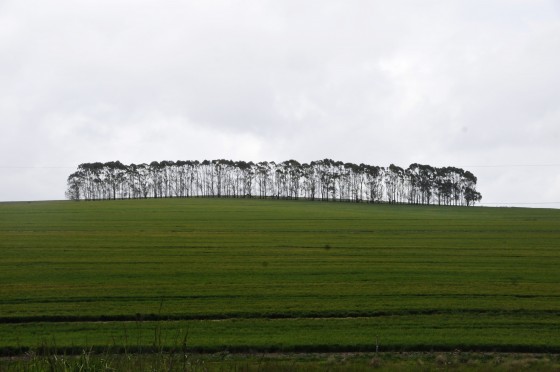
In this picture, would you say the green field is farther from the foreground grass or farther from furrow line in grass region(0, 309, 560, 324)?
the foreground grass

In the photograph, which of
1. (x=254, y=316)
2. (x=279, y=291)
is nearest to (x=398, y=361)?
(x=254, y=316)

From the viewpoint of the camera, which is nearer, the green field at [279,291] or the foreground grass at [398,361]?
the foreground grass at [398,361]

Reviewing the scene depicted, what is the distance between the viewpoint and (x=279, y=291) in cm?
2766

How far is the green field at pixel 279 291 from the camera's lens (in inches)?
759

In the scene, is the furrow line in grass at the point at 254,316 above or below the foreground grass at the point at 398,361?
above

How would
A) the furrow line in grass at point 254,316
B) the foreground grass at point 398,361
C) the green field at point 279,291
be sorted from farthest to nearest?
the furrow line in grass at point 254,316 < the green field at point 279,291 < the foreground grass at point 398,361

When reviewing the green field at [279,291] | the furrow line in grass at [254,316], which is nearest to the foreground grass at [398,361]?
the green field at [279,291]

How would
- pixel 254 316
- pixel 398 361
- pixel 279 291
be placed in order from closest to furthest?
pixel 398 361
pixel 254 316
pixel 279 291

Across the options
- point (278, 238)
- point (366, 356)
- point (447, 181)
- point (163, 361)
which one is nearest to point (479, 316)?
point (366, 356)

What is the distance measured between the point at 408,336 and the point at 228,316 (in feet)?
29.3

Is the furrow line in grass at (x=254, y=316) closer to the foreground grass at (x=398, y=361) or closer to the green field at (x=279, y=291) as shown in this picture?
the green field at (x=279, y=291)

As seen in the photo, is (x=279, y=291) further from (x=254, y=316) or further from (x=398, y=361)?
(x=398, y=361)

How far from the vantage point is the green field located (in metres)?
19.3

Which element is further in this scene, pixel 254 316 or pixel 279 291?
pixel 279 291
